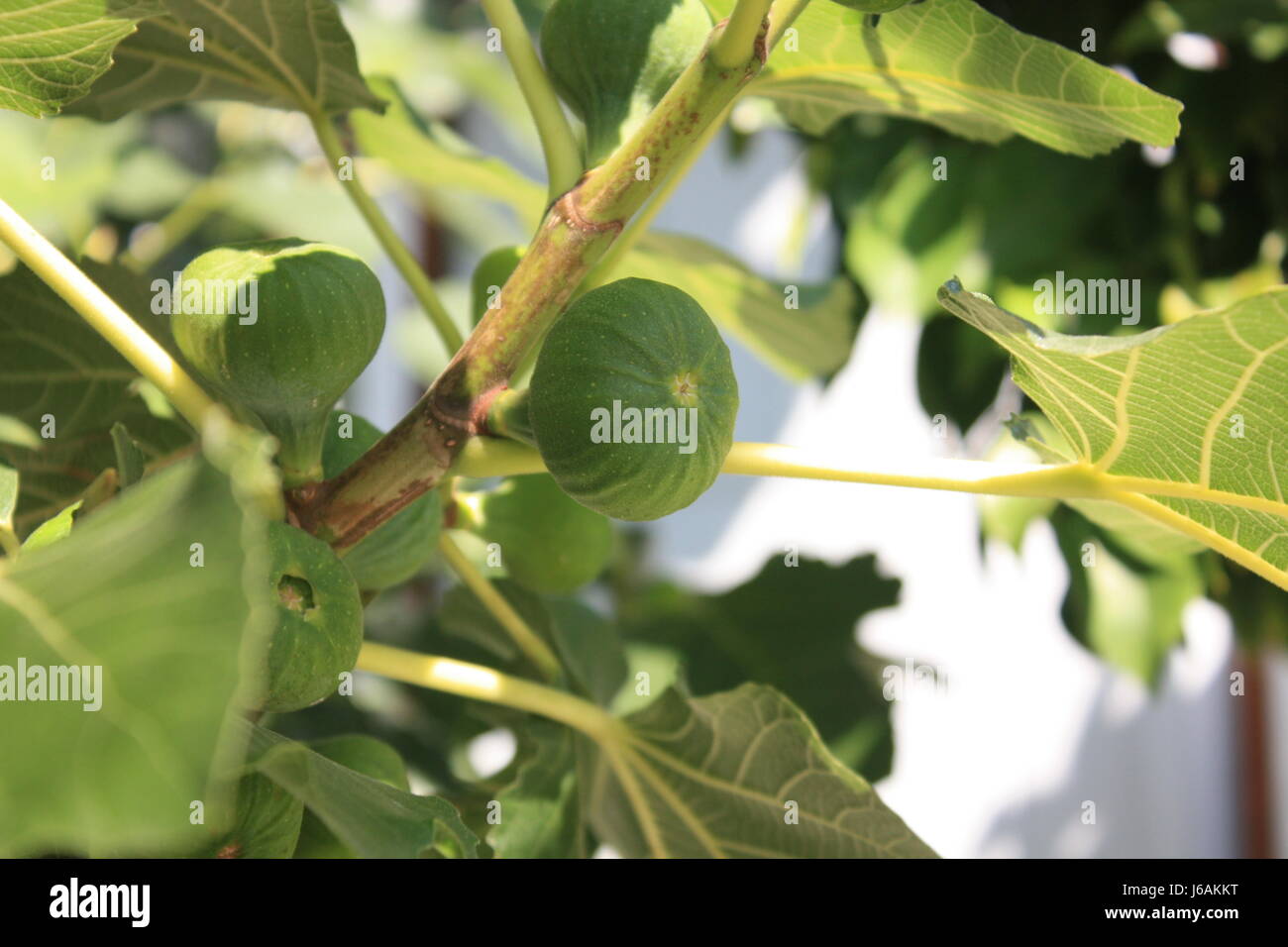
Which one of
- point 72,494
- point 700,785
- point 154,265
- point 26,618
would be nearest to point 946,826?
point 154,265

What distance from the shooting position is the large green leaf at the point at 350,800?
0.34 meters

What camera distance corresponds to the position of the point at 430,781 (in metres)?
0.79

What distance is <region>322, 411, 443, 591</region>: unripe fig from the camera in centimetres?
45

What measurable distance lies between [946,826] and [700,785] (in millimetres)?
2013

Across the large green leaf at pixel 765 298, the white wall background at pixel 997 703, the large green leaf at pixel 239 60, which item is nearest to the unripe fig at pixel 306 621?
the large green leaf at pixel 239 60

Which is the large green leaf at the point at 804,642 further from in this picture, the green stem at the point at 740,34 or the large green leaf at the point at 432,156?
the green stem at the point at 740,34

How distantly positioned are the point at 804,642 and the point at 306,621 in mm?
456

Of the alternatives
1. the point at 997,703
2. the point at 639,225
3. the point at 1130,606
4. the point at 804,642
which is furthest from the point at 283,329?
the point at 997,703

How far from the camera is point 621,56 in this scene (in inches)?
17.5

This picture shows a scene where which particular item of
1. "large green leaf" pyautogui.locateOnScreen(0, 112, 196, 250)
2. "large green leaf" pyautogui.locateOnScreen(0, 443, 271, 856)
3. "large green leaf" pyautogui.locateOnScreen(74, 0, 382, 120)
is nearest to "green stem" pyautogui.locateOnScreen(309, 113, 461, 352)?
"large green leaf" pyautogui.locateOnScreen(74, 0, 382, 120)

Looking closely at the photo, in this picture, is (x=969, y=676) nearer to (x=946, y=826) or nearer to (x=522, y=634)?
(x=946, y=826)

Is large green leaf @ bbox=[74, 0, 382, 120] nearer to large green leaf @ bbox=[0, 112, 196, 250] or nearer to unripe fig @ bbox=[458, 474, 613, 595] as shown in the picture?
unripe fig @ bbox=[458, 474, 613, 595]

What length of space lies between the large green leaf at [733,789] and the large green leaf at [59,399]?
0.82 ft
